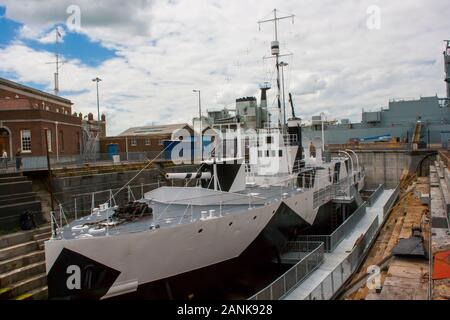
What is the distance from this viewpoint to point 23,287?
12211 mm

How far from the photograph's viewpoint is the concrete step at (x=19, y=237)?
13.8 meters

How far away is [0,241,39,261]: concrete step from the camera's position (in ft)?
43.0

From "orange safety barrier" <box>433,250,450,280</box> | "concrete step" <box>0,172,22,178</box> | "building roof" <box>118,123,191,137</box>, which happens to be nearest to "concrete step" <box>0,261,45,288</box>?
"concrete step" <box>0,172,22,178</box>

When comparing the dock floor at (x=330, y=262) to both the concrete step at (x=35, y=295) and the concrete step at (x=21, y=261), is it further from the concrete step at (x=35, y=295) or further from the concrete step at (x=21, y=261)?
the concrete step at (x=21, y=261)

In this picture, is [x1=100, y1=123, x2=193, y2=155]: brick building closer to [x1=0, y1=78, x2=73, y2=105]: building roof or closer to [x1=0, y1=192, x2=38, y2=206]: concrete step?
[x1=0, y1=78, x2=73, y2=105]: building roof

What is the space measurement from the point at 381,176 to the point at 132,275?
1378 inches

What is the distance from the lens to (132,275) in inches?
390

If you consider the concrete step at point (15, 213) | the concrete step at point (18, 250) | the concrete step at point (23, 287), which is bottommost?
the concrete step at point (23, 287)

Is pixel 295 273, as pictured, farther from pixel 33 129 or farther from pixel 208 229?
pixel 33 129

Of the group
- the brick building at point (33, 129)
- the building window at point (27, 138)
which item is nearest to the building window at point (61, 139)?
the brick building at point (33, 129)

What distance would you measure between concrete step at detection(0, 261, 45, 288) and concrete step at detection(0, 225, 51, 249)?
1464 millimetres

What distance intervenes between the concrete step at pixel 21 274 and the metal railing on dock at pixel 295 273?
8417 mm
